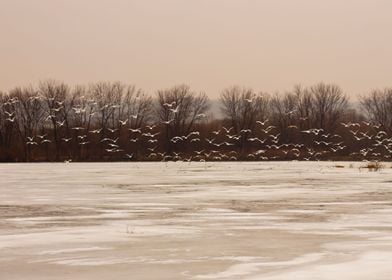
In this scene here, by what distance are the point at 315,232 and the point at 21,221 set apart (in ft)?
19.9

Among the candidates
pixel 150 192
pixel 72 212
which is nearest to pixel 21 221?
pixel 72 212

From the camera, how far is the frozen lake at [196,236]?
847 centimetres

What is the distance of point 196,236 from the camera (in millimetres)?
11680

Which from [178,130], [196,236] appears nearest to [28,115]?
[178,130]

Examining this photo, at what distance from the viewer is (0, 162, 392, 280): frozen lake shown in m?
8.47

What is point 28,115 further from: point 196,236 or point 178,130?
point 196,236

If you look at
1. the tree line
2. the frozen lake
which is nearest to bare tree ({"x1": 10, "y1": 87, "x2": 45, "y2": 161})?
the tree line

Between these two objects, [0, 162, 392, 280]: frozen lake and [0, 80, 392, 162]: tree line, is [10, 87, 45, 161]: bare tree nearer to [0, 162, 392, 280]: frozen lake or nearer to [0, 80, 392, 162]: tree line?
[0, 80, 392, 162]: tree line

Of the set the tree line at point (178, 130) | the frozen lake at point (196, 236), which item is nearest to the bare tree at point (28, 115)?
the tree line at point (178, 130)

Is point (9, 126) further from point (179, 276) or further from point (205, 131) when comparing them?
point (179, 276)

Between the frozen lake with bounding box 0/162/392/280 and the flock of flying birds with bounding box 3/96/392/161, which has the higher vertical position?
the flock of flying birds with bounding box 3/96/392/161

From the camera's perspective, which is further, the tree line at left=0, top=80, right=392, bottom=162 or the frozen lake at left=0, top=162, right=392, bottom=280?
the tree line at left=0, top=80, right=392, bottom=162

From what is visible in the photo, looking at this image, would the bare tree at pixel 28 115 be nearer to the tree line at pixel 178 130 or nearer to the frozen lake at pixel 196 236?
the tree line at pixel 178 130

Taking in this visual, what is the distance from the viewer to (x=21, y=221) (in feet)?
45.7
